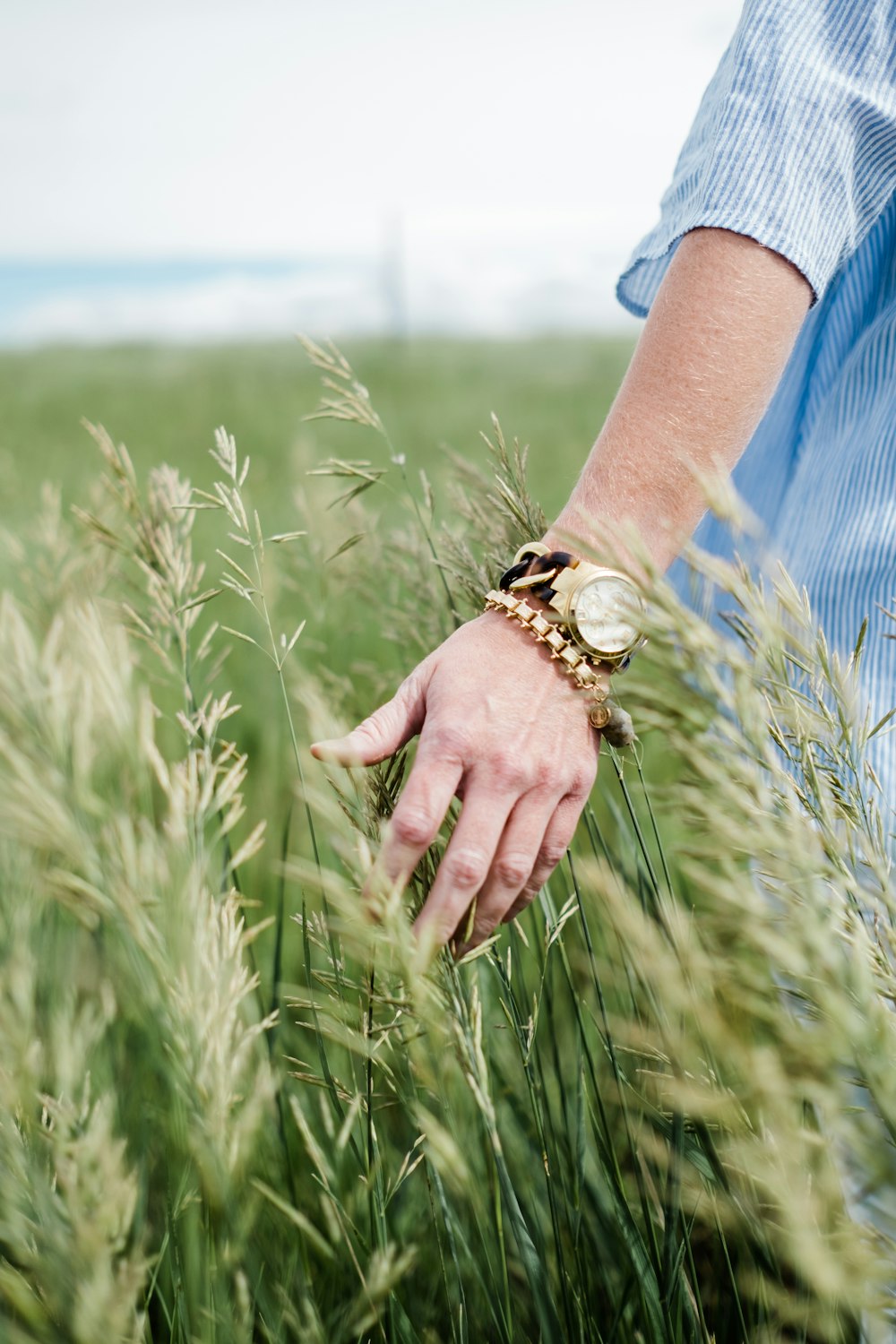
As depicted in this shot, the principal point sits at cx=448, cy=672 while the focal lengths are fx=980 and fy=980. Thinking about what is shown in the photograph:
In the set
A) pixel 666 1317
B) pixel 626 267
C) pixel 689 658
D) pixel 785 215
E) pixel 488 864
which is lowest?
pixel 666 1317

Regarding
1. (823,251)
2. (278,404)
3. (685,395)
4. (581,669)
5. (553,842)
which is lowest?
(278,404)

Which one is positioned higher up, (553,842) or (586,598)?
(586,598)

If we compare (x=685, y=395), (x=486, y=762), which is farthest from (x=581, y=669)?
(x=685, y=395)

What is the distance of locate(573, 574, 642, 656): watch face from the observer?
3.26 ft

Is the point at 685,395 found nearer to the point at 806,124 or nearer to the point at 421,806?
the point at 806,124

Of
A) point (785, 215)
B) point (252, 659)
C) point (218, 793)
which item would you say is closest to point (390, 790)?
point (218, 793)

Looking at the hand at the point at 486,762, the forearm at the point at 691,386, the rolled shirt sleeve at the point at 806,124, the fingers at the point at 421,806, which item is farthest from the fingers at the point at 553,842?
the rolled shirt sleeve at the point at 806,124

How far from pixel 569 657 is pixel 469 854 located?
0.76 feet

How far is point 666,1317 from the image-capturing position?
0.95 m

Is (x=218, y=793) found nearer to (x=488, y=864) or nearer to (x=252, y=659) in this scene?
(x=488, y=864)

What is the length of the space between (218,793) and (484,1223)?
1.55 ft

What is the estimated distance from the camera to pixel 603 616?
100cm

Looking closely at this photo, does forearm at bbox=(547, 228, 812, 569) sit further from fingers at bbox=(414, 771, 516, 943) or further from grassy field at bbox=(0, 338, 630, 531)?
grassy field at bbox=(0, 338, 630, 531)

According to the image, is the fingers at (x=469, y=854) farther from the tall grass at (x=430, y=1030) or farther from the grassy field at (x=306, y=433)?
the grassy field at (x=306, y=433)
